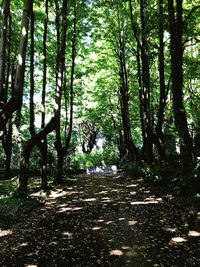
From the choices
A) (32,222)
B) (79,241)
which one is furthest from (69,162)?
(79,241)

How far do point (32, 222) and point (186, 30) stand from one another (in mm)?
9745

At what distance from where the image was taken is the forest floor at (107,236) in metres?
3.55

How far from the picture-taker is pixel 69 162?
26.6 m

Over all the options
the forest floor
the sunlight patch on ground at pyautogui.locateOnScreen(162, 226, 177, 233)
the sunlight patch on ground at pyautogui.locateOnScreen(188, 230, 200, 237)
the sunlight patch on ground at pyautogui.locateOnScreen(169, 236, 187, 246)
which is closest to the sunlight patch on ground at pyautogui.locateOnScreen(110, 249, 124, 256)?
the forest floor

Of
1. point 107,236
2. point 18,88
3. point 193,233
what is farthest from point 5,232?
point 193,233

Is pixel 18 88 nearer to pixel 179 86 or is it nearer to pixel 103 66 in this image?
pixel 179 86

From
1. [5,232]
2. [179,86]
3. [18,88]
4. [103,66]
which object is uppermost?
[103,66]

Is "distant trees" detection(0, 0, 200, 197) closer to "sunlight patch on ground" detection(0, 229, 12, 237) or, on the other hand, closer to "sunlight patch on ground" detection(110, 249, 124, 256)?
"sunlight patch on ground" detection(0, 229, 12, 237)

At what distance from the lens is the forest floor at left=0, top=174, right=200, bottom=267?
3.55 meters

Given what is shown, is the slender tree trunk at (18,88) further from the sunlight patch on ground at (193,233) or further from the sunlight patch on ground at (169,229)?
the sunlight patch on ground at (193,233)

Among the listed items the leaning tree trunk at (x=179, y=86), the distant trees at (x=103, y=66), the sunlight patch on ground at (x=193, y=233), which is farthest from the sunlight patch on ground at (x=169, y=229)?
the leaning tree trunk at (x=179, y=86)

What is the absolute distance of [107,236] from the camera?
15.0ft

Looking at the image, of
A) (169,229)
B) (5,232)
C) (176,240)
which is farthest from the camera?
(5,232)

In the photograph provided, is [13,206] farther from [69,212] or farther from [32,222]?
[69,212]
